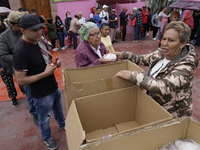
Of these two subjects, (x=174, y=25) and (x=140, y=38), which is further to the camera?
(x=140, y=38)

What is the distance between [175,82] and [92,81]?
2.30ft

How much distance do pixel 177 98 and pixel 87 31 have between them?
4.48 feet

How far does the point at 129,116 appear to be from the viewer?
171 centimetres

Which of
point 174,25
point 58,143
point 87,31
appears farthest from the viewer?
point 58,143

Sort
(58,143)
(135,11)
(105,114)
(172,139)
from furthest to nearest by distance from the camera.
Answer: (135,11), (58,143), (105,114), (172,139)

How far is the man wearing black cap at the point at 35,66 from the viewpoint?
1.52 meters

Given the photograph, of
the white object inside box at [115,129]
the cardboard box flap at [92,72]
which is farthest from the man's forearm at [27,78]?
the white object inside box at [115,129]

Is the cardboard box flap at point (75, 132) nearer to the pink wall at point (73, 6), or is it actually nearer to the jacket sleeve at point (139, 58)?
the jacket sleeve at point (139, 58)

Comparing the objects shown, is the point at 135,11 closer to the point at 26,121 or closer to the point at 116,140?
the point at 26,121

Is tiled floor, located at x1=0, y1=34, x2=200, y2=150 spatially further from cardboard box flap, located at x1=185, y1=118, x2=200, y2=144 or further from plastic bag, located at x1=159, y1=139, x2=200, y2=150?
cardboard box flap, located at x1=185, y1=118, x2=200, y2=144

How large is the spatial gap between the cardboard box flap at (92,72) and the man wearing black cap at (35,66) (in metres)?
0.22

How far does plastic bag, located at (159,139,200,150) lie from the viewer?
91cm

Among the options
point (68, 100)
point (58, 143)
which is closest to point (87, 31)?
point (68, 100)

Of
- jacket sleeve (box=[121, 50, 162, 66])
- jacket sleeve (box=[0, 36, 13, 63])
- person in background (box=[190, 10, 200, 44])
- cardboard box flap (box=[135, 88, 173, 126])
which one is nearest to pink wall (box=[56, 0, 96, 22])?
person in background (box=[190, 10, 200, 44])
